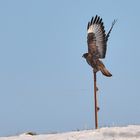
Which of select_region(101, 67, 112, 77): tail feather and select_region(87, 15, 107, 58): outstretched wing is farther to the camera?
select_region(87, 15, 107, 58): outstretched wing

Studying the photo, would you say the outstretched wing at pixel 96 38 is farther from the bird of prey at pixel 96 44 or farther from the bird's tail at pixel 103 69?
the bird's tail at pixel 103 69

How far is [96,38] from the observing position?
574 inches

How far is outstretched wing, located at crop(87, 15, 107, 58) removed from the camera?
1444cm

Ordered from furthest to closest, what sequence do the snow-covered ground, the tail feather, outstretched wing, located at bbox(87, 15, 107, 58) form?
outstretched wing, located at bbox(87, 15, 107, 58) → the tail feather → the snow-covered ground

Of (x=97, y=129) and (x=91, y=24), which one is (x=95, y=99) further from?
(x=91, y=24)

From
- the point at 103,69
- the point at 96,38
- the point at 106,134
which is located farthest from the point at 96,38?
the point at 106,134

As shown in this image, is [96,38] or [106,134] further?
[96,38]

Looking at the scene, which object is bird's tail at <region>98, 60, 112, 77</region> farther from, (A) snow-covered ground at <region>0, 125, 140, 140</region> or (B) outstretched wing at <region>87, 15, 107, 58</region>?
(A) snow-covered ground at <region>0, 125, 140, 140</region>

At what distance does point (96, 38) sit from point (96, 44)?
0.66 feet

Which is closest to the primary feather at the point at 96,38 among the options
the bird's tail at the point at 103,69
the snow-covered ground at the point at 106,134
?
the bird's tail at the point at 103,69

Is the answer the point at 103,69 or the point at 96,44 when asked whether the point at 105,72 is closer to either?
the point at 103,69

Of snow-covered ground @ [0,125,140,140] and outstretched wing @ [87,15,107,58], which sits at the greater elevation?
outstretched wing @ [87,15,107,58]

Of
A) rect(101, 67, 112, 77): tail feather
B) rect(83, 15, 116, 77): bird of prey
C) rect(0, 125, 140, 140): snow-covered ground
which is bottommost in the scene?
rect(0, 125, 140, 140): snow-covered ground

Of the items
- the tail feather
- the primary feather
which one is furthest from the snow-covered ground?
the primary feather
